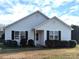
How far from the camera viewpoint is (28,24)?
123ft

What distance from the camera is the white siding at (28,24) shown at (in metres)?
36.4

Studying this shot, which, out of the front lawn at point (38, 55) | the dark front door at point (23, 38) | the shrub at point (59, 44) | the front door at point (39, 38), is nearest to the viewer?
the front lawn at point (38, 55)

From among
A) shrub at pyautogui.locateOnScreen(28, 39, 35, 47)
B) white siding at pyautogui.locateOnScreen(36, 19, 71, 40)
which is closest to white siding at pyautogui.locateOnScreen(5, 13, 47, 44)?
shrub at pyautogui.locateOnScreen(28, 39, 35, 47)

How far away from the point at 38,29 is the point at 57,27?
2.83m

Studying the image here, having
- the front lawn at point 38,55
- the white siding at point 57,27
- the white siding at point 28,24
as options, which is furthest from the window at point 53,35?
the front lawn at point 38,55

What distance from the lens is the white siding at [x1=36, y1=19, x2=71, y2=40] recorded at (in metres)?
35.8

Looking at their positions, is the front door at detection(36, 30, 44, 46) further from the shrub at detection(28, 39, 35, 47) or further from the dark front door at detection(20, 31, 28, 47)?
the dark front door at detection(20, 31, 28, 47)

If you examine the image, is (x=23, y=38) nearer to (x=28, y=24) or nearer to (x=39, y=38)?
(x=28, y=24)

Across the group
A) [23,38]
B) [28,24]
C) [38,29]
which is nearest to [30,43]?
[23,38]

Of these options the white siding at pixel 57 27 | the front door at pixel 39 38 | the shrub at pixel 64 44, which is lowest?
the shrub at pixel 64 44

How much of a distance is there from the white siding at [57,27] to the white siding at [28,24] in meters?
Result: 2.12

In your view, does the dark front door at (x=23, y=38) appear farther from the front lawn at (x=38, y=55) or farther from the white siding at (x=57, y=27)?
the front lawn at (x=38, y=55)

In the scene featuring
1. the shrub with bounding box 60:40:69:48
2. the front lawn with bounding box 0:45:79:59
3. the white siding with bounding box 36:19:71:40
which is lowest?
the front lawn with bounding box 0:45:79:59

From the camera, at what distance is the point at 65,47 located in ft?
113
